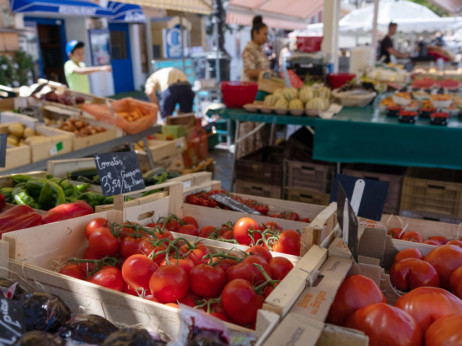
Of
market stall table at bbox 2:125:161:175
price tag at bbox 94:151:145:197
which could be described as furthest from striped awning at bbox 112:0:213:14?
price tag at bbox 94:151:145:197

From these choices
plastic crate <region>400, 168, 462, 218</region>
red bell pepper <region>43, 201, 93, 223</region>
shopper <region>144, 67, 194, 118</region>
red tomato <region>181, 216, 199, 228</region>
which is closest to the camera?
red bell pepper <region>43, 201, 93, 223</region>

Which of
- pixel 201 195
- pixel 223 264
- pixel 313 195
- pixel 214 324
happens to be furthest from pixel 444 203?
pixel 214 324

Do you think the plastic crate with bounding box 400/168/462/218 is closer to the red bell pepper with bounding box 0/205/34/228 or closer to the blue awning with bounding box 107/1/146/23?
the red bell pepper with bounding box 0/205/34/228

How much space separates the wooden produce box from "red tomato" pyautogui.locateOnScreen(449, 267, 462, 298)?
0.63 metres

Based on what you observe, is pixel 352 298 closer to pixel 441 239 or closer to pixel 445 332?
pixel 445 332

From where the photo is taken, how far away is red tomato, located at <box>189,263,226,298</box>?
145cm

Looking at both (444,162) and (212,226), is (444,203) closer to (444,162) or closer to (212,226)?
(444,162)

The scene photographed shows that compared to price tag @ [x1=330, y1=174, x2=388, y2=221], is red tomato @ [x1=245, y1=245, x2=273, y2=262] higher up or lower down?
lower down

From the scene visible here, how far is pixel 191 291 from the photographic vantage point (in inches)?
60.1

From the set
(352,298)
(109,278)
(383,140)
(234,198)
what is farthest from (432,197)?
(109,278)

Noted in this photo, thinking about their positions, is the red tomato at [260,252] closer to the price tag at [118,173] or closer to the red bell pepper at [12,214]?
the price tag at [118,173]

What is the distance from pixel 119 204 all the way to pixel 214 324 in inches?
46.2

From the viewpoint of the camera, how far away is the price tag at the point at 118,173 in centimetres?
194

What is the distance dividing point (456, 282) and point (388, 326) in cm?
59
